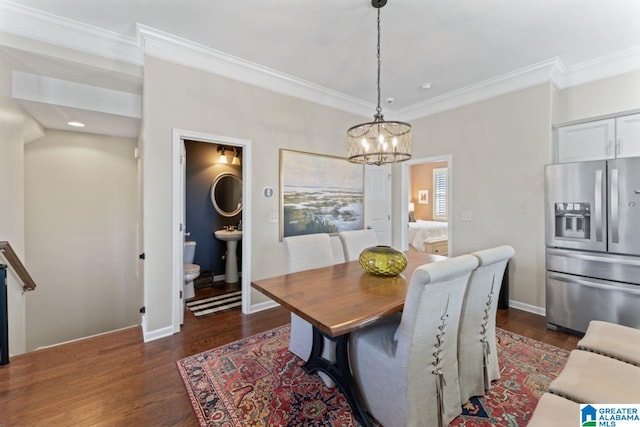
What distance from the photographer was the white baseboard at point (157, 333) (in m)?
2.63

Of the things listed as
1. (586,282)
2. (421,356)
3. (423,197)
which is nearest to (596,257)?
(586,282)

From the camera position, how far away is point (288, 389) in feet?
6.31

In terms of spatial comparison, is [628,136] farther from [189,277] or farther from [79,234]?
[79,234]

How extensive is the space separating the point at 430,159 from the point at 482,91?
3.62 ft

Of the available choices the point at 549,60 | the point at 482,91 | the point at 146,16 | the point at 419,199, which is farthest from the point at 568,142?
the point at 419,199

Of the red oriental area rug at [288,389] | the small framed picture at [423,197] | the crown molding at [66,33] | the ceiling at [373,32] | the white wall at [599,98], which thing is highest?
the ceiling at [373,32]

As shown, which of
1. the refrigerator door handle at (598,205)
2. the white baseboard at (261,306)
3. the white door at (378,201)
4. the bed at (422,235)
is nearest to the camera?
the refrigerator door handle at (598,205)

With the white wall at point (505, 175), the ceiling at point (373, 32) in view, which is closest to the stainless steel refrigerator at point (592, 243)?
the white wall at point (505, 175)

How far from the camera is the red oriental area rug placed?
5.48 ft

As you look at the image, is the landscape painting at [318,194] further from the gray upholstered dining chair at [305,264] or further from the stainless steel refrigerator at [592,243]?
the stainless steel refrigerator at [592,243]

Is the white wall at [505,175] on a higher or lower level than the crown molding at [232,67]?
lower

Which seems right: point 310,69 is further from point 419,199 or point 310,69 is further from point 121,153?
point 419,199

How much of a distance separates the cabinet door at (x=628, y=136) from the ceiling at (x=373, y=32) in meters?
0.73

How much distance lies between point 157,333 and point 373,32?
3.52 metres
